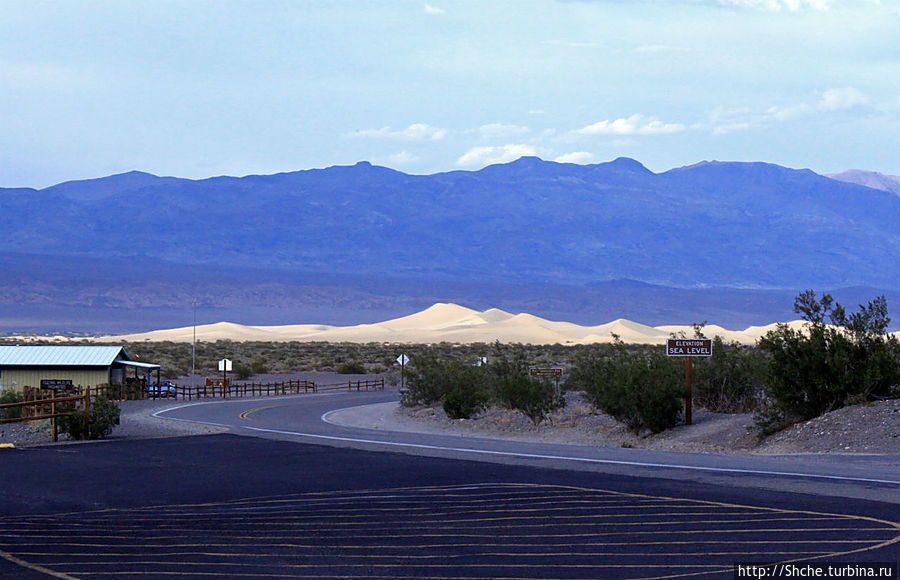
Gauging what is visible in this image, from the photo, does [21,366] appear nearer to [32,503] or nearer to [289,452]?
[289,452]

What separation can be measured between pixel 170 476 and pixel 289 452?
4283mm

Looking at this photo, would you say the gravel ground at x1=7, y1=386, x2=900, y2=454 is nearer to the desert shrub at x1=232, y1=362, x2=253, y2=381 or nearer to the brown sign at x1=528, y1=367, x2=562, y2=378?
the brown sign at x1=528, y1=367, x2=562, y2=378

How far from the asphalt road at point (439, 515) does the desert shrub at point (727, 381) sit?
11.5m

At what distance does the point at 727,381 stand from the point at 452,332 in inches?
4947

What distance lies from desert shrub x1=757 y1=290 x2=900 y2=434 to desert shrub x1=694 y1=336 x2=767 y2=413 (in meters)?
6.56

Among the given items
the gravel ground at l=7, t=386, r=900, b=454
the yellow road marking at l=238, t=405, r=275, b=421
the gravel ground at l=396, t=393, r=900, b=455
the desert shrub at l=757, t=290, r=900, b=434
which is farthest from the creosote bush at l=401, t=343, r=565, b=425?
the desert shrub at l=757, t=290, r=900, b=434

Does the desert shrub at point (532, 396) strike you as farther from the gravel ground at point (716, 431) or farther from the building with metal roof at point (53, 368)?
the building with metal roof at point (53, 368)

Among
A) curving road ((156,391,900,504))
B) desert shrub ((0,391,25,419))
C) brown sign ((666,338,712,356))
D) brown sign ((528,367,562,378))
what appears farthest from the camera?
desert shrub ((0,391,25,419))

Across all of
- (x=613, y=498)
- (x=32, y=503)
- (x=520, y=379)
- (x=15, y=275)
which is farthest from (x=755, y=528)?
(x=15, y=275)

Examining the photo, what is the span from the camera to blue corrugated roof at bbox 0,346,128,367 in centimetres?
5050

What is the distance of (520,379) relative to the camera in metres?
34.6

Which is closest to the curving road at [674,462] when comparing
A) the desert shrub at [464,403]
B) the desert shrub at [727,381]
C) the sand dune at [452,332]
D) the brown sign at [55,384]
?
the desert shrub at [464,403]

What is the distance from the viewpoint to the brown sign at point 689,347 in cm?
2658

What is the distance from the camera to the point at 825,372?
76.8 feet
